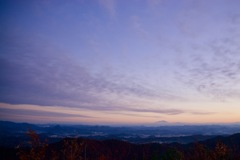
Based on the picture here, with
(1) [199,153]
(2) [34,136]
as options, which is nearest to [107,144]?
(1) [199,153]

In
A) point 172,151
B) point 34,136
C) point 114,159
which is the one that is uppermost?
point 34,136

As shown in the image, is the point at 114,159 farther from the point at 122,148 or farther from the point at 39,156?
the point at 39,156

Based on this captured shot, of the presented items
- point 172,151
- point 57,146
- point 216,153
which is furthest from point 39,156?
point 57,146

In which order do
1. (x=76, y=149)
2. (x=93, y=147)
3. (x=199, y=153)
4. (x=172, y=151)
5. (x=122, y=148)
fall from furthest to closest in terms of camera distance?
(x=122, y=148), (x=93, y=147), (x=172, y=151), (x=199, y=153), (x=76, y=149)

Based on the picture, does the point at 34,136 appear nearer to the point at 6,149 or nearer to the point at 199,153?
the point at 199,153

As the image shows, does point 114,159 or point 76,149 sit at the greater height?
point 76,149

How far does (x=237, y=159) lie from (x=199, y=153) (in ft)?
6.58

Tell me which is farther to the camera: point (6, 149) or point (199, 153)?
point (6, 149)

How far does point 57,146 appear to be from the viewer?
45.2 metres

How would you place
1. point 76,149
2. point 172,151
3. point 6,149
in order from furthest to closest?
point 6,149 < point 172,151 < point 76,149

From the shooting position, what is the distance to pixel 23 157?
7.86m

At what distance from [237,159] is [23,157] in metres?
8.39

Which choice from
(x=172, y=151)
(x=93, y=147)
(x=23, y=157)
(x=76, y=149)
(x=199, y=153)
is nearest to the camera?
(x=23, y=157)

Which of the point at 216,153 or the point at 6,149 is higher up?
the point at 216,153
